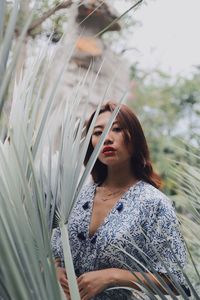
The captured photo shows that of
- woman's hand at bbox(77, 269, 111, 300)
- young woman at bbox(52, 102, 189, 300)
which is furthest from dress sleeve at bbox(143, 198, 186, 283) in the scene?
woman's hand at bbox(77, 269, 111, 300)

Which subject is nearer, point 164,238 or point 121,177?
point 164,238

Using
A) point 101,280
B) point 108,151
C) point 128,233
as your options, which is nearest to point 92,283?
point 101,280

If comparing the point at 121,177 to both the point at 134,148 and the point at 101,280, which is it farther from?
the point at 101,280

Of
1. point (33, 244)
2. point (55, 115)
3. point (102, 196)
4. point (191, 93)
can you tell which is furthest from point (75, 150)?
point (191, 93)

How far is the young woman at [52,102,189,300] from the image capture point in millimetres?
1487

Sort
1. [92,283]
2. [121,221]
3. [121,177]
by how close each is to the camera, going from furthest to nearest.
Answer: [121,177] → [121,221] → [92,283]

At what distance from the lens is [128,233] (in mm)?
1503

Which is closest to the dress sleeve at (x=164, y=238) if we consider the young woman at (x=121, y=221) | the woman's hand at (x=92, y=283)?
the young woman at (x=121, y=221)

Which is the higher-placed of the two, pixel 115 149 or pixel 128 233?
pixel 115 149

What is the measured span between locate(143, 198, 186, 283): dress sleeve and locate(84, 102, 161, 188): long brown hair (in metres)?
0.14

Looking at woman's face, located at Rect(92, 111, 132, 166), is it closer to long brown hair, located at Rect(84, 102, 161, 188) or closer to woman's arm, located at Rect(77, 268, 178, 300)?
long brown hair, located at Rect(84, 102, 161, 188)

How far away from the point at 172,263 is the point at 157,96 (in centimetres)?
1435

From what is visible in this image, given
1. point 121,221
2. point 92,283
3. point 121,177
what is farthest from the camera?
point 121,177

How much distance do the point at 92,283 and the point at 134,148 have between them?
0.39 metres
